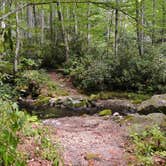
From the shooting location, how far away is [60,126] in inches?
343

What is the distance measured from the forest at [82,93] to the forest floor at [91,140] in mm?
20

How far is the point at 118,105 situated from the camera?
1166 centimetres

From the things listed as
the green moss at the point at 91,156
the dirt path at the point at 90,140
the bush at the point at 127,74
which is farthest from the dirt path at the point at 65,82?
the green moss at the point at 91,156

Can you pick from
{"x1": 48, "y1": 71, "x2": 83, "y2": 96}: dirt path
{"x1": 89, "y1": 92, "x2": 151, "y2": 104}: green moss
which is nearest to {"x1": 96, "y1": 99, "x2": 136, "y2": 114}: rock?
{"x1": 89, "y1": 92, "x2": 151, "y2": 104}: green moss

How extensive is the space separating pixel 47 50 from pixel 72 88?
3.93 meters

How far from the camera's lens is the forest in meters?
4.04

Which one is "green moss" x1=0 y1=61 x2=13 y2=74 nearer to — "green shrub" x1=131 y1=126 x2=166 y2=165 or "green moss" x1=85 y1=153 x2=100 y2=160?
"green shrub" x1=131 y1=126 x2=166 y2=165

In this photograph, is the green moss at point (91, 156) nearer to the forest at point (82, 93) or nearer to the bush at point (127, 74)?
the forest at point (82, 93)

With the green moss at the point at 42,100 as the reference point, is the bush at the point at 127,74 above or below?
above

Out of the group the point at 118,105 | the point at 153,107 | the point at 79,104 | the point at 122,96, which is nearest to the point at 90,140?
A: the point at 153,107

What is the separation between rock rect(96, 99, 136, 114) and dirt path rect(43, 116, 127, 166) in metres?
1.54

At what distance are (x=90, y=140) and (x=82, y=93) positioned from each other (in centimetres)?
617

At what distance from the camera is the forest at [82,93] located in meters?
4.04

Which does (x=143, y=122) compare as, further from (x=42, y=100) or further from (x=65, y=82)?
(x=65, y=82)
